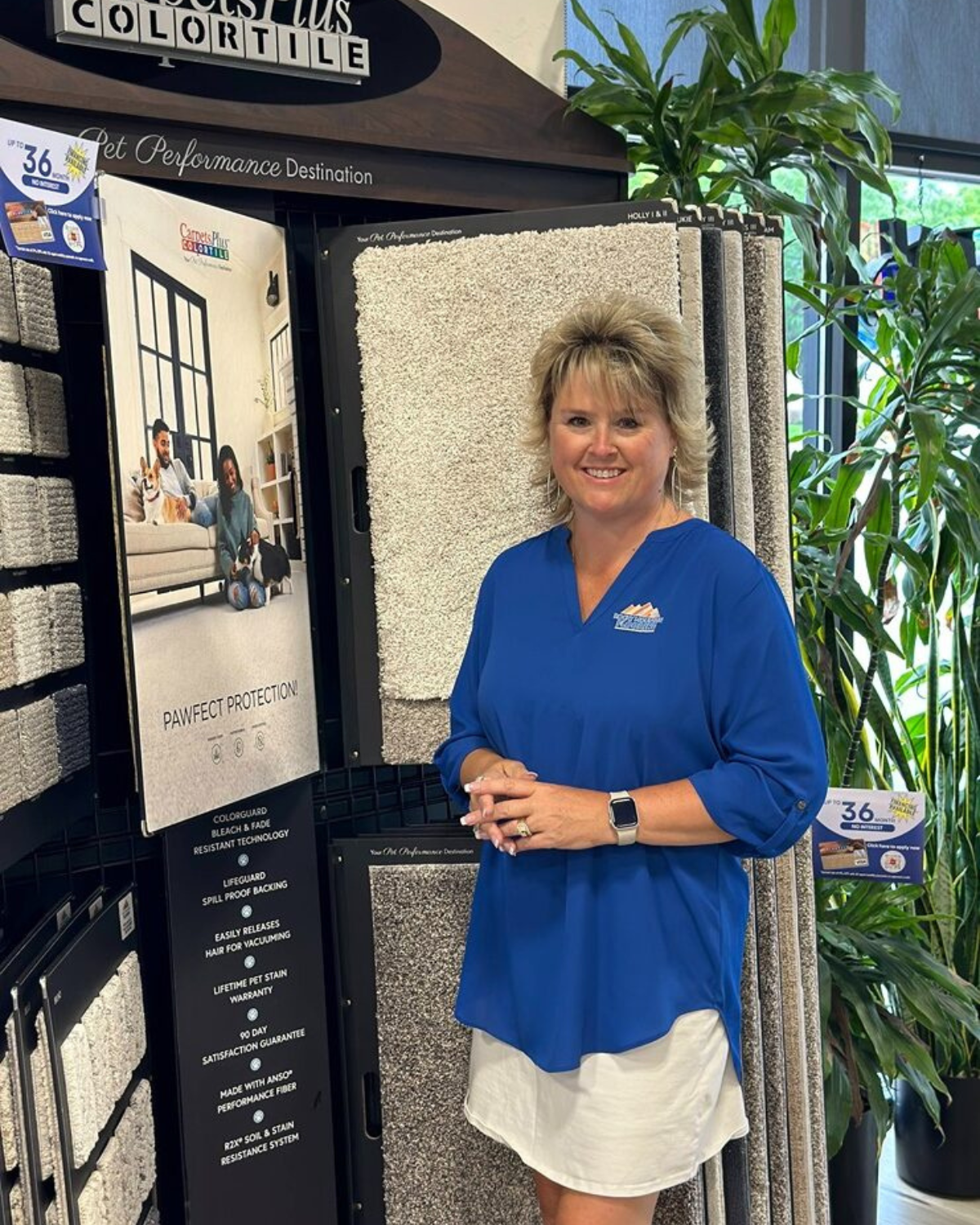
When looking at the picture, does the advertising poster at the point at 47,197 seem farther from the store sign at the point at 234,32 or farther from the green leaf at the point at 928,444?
the green leaf at the point at 928,444

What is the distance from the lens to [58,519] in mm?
1687

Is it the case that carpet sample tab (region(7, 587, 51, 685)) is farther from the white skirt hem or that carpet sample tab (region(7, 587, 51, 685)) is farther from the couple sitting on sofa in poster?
the white skirt hem

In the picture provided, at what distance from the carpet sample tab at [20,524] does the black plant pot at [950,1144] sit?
2.00 meters

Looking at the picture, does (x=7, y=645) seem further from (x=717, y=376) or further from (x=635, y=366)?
(x=717, y=376)

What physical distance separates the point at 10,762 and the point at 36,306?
1.79 feet

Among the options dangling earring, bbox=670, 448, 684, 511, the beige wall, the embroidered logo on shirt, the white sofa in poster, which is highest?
the beige wall

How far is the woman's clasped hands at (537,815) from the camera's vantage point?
148cm

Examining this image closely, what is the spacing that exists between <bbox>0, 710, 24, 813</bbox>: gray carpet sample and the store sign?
85 centimetres

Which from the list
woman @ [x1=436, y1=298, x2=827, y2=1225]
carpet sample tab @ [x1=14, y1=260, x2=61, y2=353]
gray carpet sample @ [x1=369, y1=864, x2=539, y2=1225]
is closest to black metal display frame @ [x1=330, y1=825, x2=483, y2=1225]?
gray carpet sample @ [x1=369, y1=864, x2=539, y2=1225]

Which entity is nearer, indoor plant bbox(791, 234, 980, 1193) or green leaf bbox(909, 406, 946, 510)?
green leaf bbox(909, 406, 946, 510)

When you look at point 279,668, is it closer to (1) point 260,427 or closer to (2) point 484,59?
(1) point 260,427

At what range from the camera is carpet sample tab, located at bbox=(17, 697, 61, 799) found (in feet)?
5.13

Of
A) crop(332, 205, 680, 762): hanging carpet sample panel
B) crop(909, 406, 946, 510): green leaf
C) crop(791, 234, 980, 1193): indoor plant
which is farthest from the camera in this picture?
crop(791, 234, 980, 1193): indoor plant

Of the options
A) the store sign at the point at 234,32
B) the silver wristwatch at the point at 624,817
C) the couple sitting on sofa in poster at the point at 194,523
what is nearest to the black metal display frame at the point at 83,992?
the couple sitting on sofa in poster at the point at 194,523
